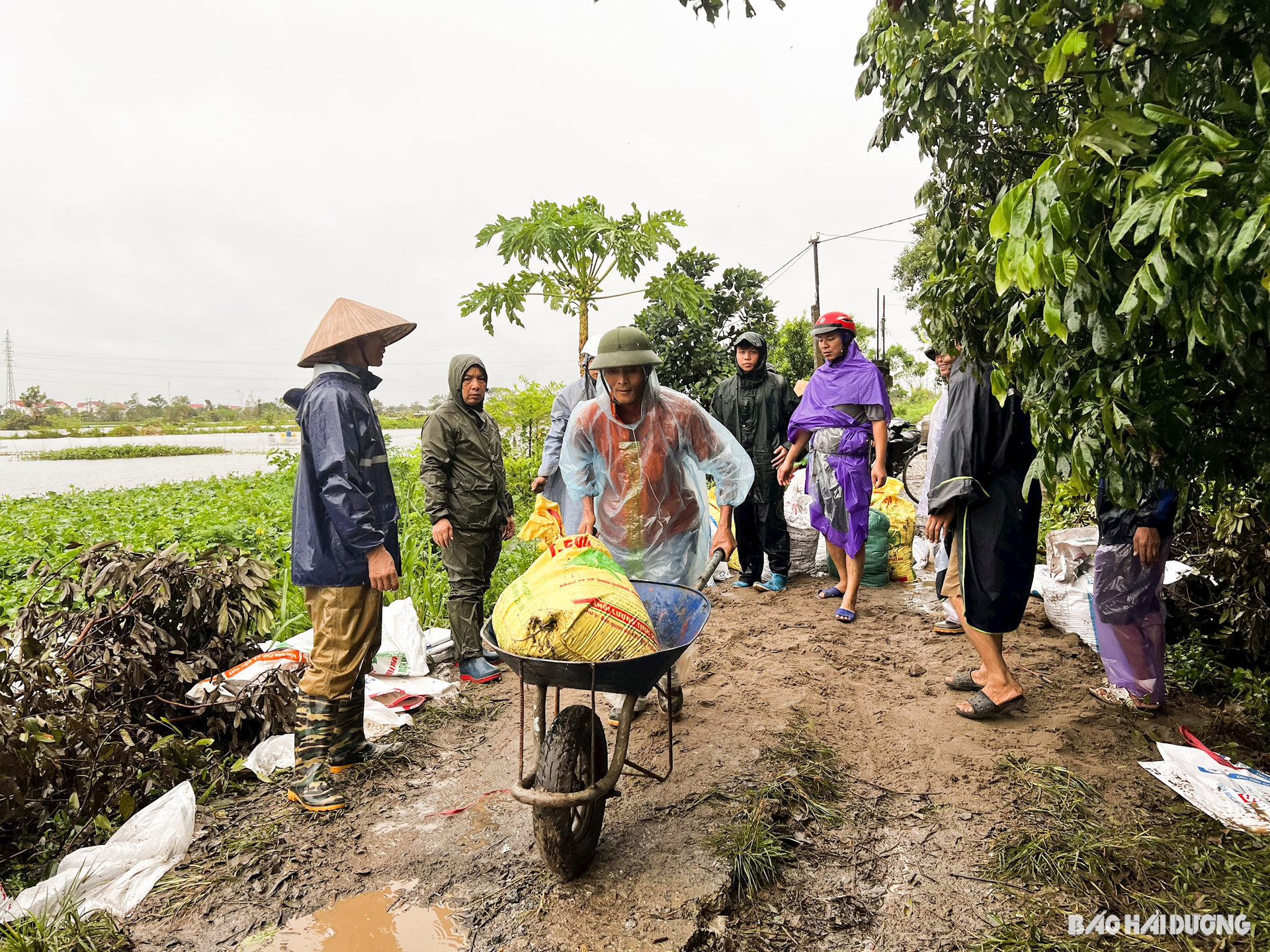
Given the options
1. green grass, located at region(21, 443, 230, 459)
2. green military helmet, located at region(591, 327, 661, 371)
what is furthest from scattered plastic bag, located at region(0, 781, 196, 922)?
green grass, located at region(21, 443, 230, 459)

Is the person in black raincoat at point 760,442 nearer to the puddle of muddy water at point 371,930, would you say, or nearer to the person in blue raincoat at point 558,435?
the person in blue raincoat at point 558,435

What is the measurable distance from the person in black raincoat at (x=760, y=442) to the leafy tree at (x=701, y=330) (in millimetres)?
4136

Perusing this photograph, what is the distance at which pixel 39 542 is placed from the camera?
264 inches

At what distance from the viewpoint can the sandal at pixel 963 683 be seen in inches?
149

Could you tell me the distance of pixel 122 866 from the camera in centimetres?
253

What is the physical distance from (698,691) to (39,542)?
661 cm

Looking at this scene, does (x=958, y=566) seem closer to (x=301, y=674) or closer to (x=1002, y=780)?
(x=1002, y=780)

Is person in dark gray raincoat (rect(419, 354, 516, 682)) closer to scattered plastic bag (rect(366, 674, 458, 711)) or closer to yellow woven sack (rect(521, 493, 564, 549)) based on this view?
scattered plastic bag (rect(366, 674, 458, 711))

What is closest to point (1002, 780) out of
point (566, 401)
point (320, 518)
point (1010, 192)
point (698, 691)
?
point (698, 691)

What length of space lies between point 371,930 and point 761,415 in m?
4.43

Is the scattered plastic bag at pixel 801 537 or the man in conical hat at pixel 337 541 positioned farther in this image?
the scattered plastic bag at pixel 801 537

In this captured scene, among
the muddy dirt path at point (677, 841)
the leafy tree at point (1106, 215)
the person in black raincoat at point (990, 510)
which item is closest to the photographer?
the leafy tree at point (1106, 215)

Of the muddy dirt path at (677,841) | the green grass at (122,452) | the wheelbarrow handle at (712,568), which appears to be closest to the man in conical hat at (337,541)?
the muddy dirt path at (677,841)

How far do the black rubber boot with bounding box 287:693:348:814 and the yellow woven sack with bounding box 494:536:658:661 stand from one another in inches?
52.2
